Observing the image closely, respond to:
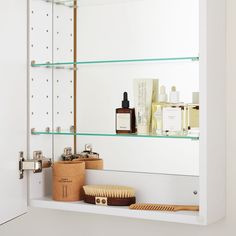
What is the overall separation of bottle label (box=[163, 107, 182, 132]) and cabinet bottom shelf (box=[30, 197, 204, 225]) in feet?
0.73

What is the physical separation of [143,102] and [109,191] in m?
0.26

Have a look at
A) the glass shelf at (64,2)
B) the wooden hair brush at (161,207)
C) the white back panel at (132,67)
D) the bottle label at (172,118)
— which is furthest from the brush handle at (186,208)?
the glass shelf at (64,2)

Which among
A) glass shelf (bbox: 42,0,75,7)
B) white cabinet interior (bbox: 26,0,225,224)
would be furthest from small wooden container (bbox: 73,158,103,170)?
glass shelf (bbox: 42,0,75,7)

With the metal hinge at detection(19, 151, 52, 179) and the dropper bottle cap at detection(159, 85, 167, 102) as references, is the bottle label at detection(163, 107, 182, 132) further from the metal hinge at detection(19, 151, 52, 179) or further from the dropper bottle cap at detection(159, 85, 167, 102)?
the metal hinge at detection(19, 151, 52, 179)

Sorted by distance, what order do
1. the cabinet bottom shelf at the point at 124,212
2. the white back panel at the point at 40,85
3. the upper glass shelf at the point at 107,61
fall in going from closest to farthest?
1. the cabinet bottom shelf at the point at 124,212
2. the upper glass shelf at the point at 107,61
3. the white back panel at the point at 40,85

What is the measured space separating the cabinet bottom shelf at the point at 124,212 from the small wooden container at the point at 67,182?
0.08ft

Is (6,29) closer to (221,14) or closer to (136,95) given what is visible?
(136,95)

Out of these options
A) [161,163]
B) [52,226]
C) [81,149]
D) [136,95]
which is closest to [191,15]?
[136,95]

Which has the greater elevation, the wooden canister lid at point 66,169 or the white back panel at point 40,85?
the white back panel at point 40,85

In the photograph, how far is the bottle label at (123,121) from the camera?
141 centimetres

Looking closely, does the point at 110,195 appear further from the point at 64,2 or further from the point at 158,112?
the point at 64,2

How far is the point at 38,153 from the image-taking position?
1.51m

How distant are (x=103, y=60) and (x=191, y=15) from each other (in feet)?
0.97

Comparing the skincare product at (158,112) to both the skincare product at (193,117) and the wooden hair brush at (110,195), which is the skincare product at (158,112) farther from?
the wooden hair brush at (110,195)
